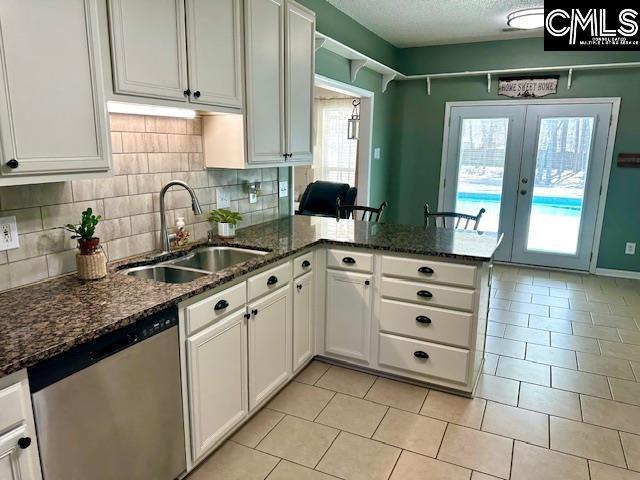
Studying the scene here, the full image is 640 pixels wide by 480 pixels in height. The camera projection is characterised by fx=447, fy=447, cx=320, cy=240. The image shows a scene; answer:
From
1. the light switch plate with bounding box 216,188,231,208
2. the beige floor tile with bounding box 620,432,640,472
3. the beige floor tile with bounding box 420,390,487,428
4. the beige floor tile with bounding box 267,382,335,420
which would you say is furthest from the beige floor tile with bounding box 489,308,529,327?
the light switch plate with bounding box 216,188,231,208

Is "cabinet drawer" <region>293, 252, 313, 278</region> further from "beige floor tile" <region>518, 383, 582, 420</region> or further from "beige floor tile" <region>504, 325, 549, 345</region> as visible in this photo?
"beige floor tile" <region>504, 325, 549, 345</region>

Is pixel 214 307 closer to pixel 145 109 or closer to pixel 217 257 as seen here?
pixel 217 257

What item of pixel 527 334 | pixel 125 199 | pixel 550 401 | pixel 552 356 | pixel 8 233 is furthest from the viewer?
pixel 527 334

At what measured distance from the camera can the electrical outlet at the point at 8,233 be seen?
5.62 ft

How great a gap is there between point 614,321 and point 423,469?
2.68 m

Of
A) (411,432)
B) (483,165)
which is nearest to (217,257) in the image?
(411,432)

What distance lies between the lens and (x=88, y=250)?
6.19 ft

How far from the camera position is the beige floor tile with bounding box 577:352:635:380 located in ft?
9.73

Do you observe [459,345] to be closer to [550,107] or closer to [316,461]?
[316,461]

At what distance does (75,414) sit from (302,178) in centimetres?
613

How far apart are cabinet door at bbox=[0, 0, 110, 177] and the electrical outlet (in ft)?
1.19

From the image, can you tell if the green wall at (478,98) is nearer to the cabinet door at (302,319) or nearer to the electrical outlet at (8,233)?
the cabinet door at (302,319)

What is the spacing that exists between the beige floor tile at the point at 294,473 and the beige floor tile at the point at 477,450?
Answer: 60cm

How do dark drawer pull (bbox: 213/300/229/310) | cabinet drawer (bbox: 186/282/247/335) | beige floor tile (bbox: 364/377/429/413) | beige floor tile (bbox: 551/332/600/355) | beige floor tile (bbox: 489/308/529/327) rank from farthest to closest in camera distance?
beige floor tile (bbox: 489/308/529/327) < beige floor tile (bbox: 551/332/600/355) < beige floor tile (bbox: 364/377/429/413) < dark drawer pull (bbox: 213/300/229/310) < cabinet drawer (bbox: 186/282/247/335)
